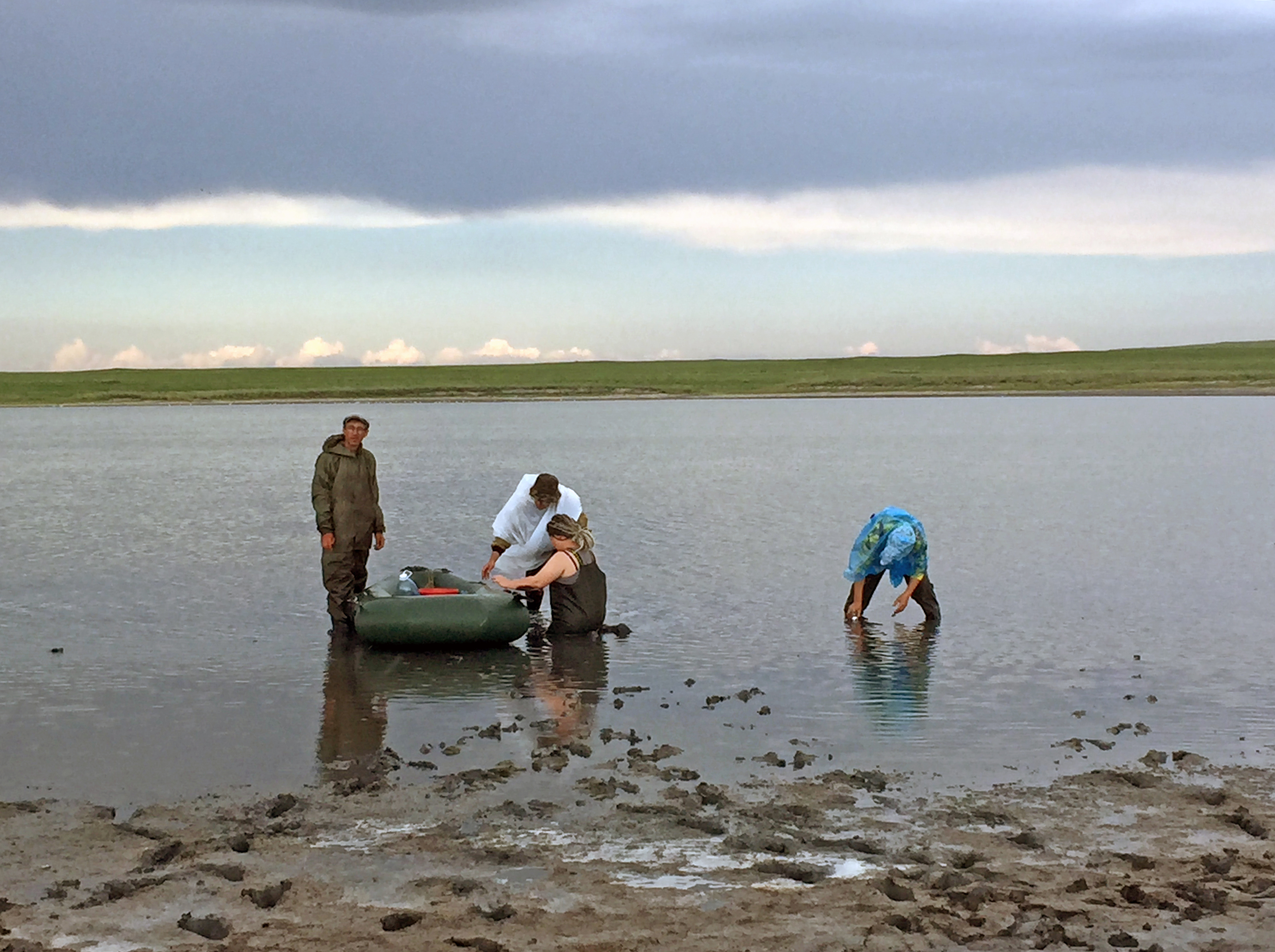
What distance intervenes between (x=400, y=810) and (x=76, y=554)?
13598 mm

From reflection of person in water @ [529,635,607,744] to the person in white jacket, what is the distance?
689 millimetres

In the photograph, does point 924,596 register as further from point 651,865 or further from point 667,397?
point 667,397

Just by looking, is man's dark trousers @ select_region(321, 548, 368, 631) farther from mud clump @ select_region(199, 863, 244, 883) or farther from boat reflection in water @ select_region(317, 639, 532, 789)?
mud clump @ select_region(199, 863, 244, 883)

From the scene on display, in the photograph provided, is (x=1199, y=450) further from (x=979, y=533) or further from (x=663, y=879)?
(x=663, y=879)

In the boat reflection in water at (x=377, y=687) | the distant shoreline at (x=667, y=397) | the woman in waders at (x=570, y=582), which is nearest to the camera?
the boat reflection in water at (x=377, y=687)

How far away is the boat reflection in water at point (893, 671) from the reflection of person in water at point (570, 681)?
182 cm

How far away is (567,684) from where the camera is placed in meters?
11.1

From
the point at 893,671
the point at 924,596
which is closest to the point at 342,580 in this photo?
the point at 893,671

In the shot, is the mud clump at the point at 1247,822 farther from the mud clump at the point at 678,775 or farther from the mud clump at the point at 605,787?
the mud clump at the point at 605,787

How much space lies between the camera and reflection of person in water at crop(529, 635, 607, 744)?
32.2 ft

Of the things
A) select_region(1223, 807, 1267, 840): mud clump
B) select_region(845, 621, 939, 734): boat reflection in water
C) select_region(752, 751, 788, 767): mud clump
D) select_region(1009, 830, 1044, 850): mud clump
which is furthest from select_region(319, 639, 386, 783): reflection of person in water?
select_region(1223, 807, 1267, 840): mud clump

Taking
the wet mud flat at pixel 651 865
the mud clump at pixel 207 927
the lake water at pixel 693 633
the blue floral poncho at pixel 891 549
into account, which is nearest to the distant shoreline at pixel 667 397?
the lake water at pixel 693 633

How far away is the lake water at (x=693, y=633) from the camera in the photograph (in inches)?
367

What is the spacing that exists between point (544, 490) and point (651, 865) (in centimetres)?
619
